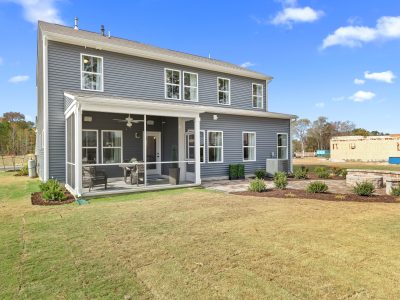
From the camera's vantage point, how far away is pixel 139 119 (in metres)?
14.0

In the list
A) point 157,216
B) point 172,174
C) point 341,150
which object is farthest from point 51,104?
point 341,150

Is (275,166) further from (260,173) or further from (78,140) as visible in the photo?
(78,140)

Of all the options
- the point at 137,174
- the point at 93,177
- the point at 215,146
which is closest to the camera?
the point at 93,177

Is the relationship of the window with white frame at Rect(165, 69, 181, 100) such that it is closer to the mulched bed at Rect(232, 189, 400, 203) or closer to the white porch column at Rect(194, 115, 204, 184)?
the white porch column at Rect(194, 115, 204, 184)

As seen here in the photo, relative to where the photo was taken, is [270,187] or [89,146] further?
[89,146]

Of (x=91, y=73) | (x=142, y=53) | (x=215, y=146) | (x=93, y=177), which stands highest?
(x=142, y=53)

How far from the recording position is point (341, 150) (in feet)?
140

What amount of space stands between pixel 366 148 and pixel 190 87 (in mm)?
35339

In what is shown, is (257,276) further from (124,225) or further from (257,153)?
(257,153)

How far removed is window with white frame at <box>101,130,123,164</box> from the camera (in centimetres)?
1312

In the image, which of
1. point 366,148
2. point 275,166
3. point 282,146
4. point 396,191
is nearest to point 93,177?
point 275,166

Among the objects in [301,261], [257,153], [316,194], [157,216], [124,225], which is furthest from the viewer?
[257,153]

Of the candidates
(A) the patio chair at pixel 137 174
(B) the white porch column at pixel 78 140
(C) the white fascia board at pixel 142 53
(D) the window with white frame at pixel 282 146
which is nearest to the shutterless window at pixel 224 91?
(C) the white fascia board at pixel 142 53

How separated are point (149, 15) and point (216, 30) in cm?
608
